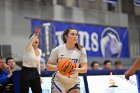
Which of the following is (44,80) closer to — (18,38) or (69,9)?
(18,38)

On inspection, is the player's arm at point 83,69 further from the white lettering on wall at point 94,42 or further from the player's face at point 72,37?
the white lettering on wall at point 94,42

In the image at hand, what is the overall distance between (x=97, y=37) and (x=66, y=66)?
11797mm

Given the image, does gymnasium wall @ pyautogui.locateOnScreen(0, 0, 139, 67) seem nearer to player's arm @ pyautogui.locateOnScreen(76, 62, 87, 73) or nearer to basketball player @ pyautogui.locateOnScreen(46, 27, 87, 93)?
basketball player @ pyautogui.locateOnScreen(46, 27, 87, 93)

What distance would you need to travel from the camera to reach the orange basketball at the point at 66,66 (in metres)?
5.80

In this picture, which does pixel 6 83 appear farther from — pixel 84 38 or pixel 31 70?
pixel 84 38

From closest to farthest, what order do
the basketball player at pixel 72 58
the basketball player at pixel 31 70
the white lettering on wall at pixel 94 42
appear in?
the basketball player at pixel 72 58 → the basketball player at pixel 31 70 → the white lettering on wall at pixel 94 42

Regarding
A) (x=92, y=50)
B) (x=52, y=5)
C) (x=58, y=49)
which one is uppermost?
(x=52, y=5)

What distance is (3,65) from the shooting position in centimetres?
870

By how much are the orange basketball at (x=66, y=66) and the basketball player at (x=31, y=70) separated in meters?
1.79

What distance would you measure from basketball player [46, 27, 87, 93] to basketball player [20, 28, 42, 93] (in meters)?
1.47

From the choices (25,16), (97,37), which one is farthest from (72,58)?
(97,37)

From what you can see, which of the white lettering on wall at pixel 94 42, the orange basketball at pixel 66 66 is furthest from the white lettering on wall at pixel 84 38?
the orange basketball at pixel 66 66

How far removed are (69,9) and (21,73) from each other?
10.4 meters

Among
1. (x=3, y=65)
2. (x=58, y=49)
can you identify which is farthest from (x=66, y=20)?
(x=58, y=49)
